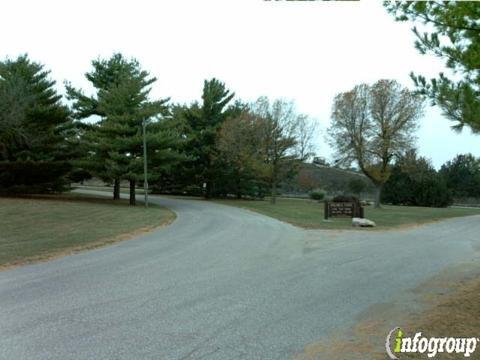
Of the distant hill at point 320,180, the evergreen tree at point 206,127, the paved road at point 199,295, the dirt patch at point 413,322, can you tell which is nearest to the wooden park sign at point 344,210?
the paved road at point 199,295

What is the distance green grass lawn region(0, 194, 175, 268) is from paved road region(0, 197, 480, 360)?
1197 millimetres

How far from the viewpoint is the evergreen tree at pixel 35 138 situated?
104 ft

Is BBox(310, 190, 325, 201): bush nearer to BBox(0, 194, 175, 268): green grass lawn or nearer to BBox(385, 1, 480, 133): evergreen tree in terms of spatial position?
BBox(0, 194, 175, 268): green grass lawn

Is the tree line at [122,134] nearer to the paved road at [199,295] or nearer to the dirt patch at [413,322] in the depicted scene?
the paved road at [199,295]

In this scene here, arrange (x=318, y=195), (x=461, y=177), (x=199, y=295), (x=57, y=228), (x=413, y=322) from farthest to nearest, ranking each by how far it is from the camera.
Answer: (x=461, y=177) < (x=318, y=195) < (x=57, y=228) < (x=199, y=295) < (x=413, y=322)

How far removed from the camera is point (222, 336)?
5.16 meters

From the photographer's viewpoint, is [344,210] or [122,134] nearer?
[344,210]

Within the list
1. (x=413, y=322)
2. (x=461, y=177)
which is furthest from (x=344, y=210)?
(x=461, y=177)

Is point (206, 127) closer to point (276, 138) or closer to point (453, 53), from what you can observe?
point (276, 138)

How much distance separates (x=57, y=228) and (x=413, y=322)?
1531cm

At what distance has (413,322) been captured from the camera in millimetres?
5742

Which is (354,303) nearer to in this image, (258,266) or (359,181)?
(258,266)

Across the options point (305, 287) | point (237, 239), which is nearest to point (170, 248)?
point (237, 239)

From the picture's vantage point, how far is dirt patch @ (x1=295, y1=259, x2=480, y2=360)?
15.4 ft
